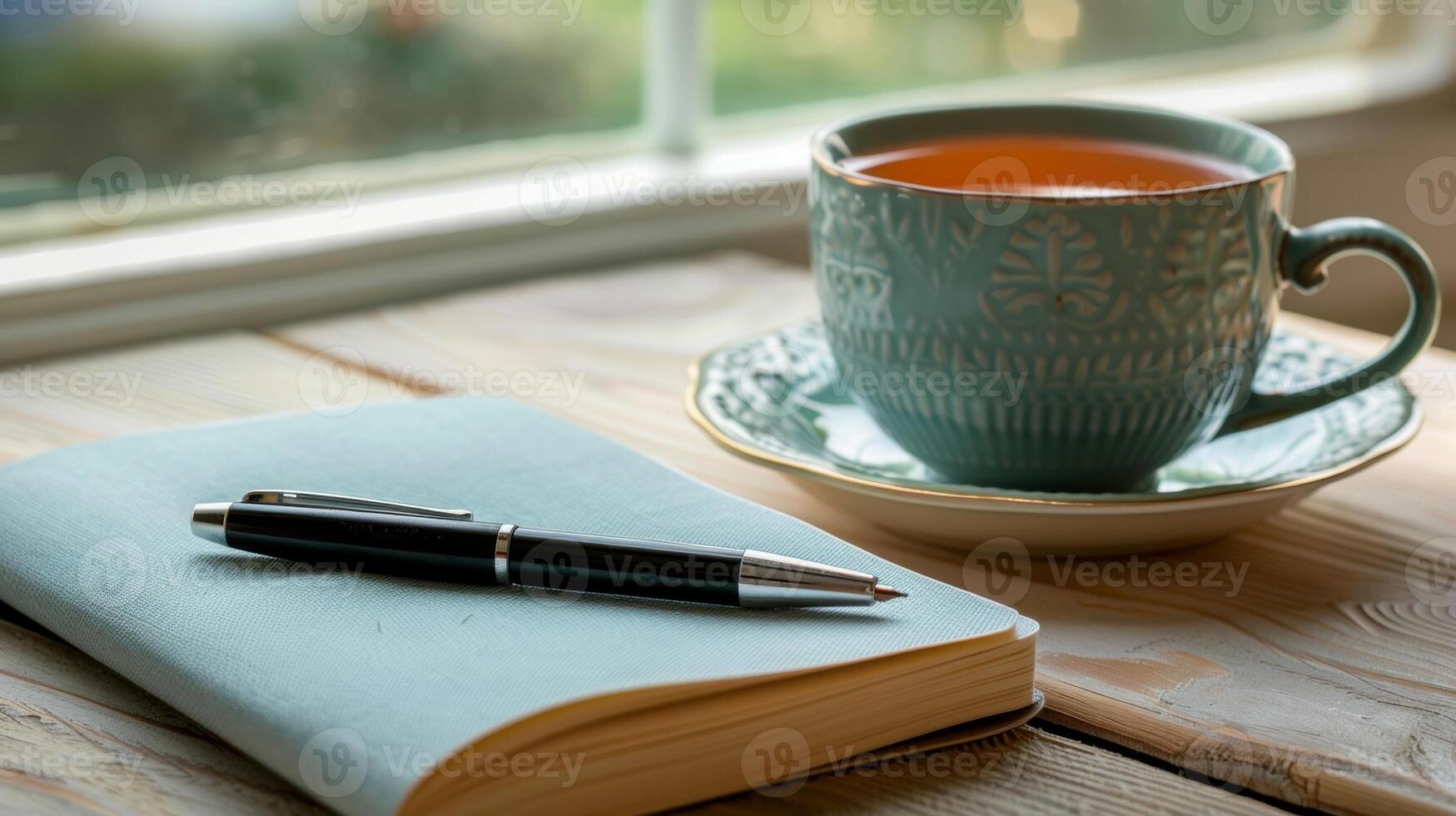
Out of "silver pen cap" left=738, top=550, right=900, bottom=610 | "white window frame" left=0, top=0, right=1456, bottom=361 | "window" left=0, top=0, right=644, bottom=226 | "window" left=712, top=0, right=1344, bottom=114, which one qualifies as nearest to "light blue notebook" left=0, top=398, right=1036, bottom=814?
"silver pen cap" left=738, top=550, right=900, bottom=610

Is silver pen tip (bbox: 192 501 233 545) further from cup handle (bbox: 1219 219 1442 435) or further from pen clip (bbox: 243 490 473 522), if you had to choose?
cup handle (bbox: 1219 219 1442 435)

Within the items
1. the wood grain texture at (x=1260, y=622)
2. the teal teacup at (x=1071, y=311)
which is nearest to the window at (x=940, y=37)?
the wood grain texture at (x=1260, y=622)

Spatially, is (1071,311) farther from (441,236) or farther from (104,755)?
(441,236)

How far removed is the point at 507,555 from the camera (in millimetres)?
451

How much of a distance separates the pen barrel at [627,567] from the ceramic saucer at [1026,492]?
99 mm

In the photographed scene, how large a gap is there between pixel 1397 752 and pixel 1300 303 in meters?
1.19

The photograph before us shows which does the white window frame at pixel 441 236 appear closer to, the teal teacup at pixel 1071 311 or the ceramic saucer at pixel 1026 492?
the ceramic saucer at pixel 1026 492

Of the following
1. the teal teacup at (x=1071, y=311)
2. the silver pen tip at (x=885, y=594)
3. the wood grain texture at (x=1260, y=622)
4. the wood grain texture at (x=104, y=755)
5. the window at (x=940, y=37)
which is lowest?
the wood grain texture at (x=104, y=755)

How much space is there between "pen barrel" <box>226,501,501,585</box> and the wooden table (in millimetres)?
61

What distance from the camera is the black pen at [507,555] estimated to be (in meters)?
0.44

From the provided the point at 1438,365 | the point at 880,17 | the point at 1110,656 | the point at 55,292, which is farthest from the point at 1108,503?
the point at 880,17

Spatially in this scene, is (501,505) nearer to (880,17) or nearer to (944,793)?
(944,793)

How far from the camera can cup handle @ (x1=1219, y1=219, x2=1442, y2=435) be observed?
1.82 feet

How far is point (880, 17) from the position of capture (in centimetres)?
135
